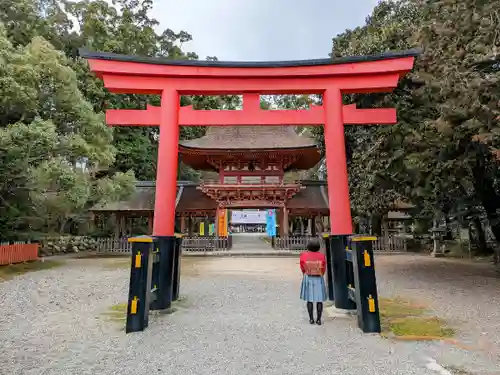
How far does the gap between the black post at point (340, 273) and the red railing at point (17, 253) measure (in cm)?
1212

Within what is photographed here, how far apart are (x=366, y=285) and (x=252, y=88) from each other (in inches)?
164

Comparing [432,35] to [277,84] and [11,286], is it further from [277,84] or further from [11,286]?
[11,286]

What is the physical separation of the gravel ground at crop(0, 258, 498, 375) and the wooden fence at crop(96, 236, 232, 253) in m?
11.9

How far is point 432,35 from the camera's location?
771cm

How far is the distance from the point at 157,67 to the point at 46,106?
26.8 feet

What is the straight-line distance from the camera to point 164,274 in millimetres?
5855

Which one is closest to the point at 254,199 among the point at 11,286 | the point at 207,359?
the point at 11,286

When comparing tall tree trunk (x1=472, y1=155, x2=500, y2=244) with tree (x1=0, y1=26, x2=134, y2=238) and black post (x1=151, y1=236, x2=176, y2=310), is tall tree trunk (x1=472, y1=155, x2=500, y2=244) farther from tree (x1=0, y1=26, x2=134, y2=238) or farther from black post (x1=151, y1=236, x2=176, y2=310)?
tree (x1=0, y1=26, x2=134, y2=238)

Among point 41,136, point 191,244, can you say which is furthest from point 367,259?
point 191,244

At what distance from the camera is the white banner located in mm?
20281

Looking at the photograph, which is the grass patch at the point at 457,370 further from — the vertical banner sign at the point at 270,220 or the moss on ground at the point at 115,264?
the vertical banner sign at the point at 270,220

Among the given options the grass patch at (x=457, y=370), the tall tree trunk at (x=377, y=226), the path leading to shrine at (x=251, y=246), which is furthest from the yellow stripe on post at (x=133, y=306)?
the tall tree trunk at (x=377, y=226)

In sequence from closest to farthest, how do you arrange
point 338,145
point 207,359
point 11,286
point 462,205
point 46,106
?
point 207,359
point 338,145
point 11,286
point 462,205
point 46,106

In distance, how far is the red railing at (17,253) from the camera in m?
12.5
